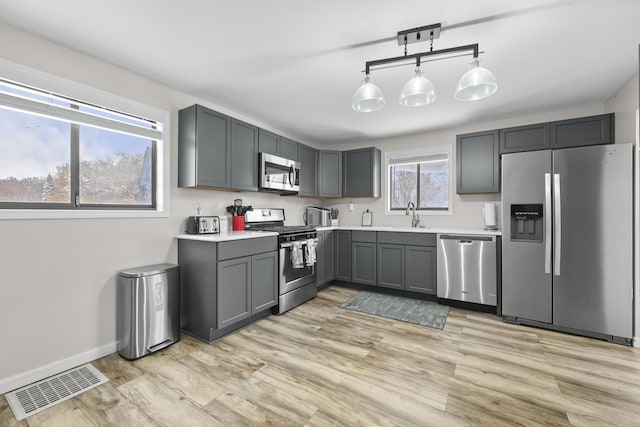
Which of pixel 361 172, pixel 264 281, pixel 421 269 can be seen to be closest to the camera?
pixel 264 281

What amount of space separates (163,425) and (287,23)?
261 cm

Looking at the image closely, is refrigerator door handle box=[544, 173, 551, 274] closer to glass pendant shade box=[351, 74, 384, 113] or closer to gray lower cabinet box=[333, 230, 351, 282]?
glass pendant shade box=[351, 74, 384, 113]

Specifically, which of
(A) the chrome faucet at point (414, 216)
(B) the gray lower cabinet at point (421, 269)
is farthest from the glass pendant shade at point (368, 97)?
(A) the chrome faucet at point (414, 216)

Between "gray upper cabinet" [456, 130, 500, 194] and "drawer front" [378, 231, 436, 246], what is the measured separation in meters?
0.81

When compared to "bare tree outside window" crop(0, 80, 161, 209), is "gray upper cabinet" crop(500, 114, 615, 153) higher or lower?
higher

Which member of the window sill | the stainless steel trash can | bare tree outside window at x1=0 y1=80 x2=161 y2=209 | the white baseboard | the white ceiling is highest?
the white ceiling

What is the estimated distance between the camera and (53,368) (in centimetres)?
210

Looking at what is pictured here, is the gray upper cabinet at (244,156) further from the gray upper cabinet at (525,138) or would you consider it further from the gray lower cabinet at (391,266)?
the gray upper cabinet at (525,138)

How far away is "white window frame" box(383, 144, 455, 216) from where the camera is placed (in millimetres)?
4223

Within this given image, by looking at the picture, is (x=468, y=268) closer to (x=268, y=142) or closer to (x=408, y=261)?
(x=408, y=261)

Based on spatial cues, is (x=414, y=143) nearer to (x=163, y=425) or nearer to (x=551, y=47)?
(x=551, y=47)

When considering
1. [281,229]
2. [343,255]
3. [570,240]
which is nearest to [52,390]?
[281,229]

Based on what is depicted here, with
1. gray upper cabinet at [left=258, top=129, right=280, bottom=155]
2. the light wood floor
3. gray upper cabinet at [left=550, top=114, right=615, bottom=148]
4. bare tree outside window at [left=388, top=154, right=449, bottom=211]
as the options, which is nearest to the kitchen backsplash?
bare tree outside window at [left=388, top=154, right=449, bottom=211]

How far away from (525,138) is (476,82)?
2.22m
